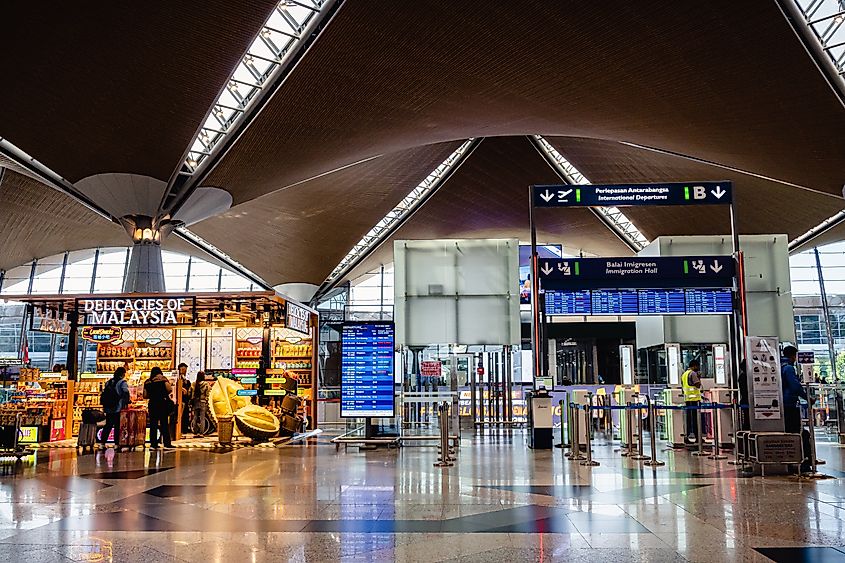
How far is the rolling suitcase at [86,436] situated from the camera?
13.6 meters

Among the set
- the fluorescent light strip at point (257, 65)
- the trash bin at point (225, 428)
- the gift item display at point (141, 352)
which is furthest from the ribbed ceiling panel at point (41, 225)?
the trash bin at point (225, 428)

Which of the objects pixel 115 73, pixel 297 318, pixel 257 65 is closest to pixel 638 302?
pixel 297 318


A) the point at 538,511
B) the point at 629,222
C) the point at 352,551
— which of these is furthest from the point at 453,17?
the point at 629,222

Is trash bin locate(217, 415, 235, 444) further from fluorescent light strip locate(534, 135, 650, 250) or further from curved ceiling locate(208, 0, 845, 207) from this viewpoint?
fluorescent light strip locate(534, 135, 650, 250)

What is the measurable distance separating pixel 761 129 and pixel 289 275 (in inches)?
1091

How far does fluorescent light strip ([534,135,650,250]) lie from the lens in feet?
99.7

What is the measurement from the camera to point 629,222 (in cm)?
3634

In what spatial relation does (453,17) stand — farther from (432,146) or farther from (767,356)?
(432,146)

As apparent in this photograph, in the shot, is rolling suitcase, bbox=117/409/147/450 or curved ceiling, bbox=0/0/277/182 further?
rolling suitcase, bbox=117/409/147/450

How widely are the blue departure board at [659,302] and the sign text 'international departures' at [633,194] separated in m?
1.76

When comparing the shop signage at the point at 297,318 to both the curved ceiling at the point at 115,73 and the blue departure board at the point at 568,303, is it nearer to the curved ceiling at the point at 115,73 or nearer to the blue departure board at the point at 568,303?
the curved ceiling at the point at 115,73

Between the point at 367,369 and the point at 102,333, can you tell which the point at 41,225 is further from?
the point at 367,369

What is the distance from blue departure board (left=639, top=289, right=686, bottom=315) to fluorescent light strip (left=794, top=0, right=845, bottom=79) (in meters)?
5.65

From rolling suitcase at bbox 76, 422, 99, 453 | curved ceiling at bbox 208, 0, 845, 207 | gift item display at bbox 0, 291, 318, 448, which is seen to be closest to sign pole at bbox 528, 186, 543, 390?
curved ceiling at bbox 208, 0, 845, 207
